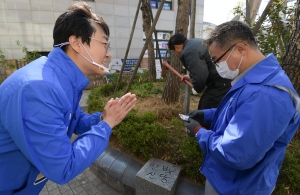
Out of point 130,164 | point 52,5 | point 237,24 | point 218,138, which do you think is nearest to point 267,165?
point 218,138

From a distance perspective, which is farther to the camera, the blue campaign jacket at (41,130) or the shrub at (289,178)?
the shrub at (289,178)

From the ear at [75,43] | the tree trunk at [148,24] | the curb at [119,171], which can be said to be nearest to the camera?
the ear at [75,43]

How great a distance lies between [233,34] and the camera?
143 centimetres

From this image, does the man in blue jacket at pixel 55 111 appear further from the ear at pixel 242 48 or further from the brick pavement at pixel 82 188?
the brick pavement at pixel 82 188

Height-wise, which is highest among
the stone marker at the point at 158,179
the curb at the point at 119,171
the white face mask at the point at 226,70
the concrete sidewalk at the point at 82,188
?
the white face mask at the point at 226,70

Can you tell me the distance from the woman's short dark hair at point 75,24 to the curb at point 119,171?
2170 millimetres

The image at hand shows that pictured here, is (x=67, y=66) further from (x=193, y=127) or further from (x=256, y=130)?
(x=256, y=130)

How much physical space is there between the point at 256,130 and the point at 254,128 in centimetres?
2

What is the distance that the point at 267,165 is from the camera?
1.34 metres

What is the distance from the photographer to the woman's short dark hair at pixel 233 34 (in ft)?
4.67

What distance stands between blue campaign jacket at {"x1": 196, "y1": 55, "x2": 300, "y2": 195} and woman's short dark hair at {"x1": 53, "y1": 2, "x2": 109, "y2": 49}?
1239mm

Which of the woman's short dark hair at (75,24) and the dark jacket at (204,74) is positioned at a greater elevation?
the woman's short dark hair at (75,24)

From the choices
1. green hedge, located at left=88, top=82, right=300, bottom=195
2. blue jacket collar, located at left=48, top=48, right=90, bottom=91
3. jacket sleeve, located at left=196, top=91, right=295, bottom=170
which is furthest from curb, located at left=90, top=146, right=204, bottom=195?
blue jacket collar, located at left=48, top=48, right=90, bottom=91

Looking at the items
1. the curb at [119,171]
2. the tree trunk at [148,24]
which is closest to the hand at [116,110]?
the curb at [119,171]
